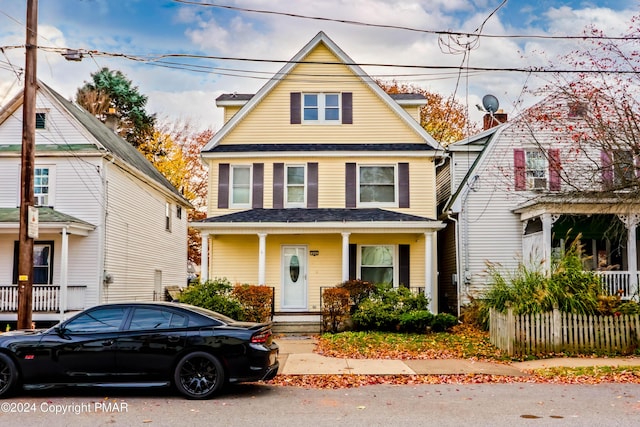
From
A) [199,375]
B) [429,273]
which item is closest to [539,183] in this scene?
[429,273]

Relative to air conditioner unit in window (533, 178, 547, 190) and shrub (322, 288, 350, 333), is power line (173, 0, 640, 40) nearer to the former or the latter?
air conditioner unit in window (533, 178, 547, 190)

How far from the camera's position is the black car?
334 inches

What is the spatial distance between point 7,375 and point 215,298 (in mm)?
7603

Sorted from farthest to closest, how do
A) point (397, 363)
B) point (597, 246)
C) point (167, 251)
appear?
point (167, 251) → point (597, 246) → point (397, 363)

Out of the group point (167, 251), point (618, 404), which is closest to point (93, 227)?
point (167, 251)

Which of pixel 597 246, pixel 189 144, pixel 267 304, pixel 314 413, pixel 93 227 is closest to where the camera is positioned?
pixel 314 413

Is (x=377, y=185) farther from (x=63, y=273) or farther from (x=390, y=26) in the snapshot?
(x=63, y=273)

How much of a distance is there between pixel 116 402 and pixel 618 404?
704 centimetres

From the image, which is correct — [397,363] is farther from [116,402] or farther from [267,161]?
[267,161]

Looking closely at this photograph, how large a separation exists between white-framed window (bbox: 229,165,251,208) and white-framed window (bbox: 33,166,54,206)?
19.6 ft

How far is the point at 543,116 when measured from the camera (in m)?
17.0

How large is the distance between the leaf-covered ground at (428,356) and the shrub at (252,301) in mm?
1988

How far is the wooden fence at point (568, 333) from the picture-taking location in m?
12.4

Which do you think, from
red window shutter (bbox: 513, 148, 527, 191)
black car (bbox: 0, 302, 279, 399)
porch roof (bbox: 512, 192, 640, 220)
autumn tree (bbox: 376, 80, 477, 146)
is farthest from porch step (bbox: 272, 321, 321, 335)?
autumn tree (bbox: 376, 80, 477, 146)
